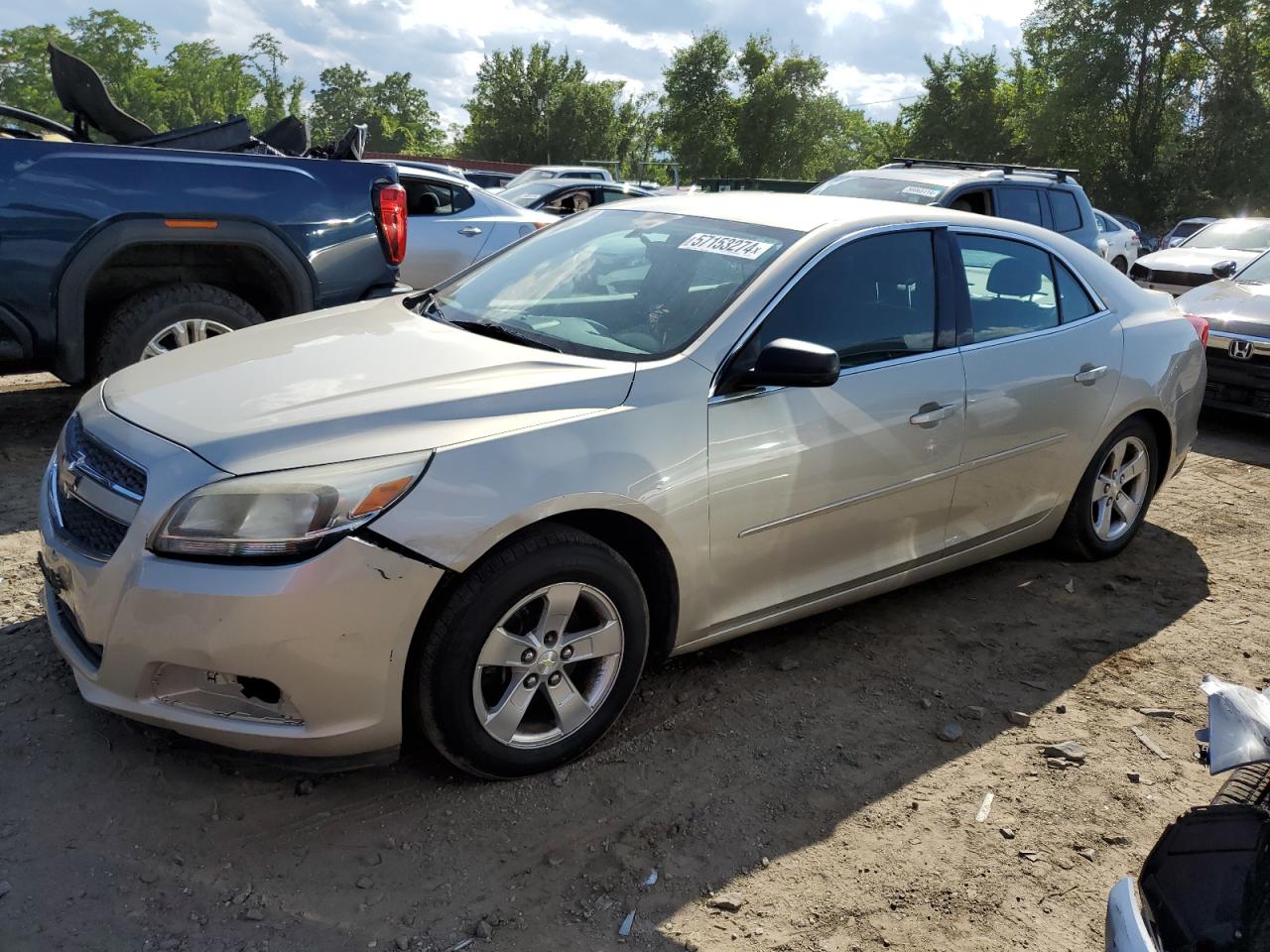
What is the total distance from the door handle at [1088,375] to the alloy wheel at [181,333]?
404 centimetres

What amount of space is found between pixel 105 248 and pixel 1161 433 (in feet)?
16.6

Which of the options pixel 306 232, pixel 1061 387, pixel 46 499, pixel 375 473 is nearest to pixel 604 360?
pixel 375 473

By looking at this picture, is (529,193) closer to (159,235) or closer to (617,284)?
(159,235)

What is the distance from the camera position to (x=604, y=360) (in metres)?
3.17

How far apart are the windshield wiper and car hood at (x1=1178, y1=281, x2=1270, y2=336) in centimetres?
623

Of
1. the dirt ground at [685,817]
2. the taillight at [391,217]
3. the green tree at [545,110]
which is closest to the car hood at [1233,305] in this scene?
the dirt ground at [685,817]

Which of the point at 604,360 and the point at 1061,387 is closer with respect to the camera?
the point at 604,360

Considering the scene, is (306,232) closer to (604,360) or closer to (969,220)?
(604,360)

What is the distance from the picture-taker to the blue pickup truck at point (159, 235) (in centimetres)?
482

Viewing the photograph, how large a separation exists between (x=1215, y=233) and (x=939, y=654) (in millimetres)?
11864

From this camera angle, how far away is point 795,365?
10.1 ft

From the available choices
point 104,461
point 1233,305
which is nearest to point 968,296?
point 104,461

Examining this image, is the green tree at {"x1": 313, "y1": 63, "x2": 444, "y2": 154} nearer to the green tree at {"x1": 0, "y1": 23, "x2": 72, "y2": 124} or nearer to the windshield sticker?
the green tree at {"x1": 0, "y1": 23, "x2": 72, "y2": 124}

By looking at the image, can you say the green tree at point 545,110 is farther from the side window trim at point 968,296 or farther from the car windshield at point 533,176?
the side window trim at point 968,296
